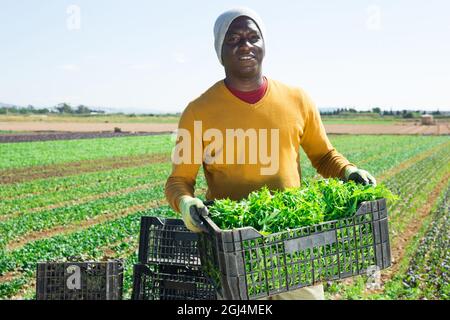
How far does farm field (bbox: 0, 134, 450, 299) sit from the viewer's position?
7.62 m

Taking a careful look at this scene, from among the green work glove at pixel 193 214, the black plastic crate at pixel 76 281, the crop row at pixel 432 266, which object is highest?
the green work glove at pixel 193 214

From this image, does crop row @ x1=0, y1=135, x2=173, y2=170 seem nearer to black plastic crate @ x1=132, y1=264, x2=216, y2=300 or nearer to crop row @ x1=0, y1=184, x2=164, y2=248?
crop row @ x1=0, y1=184, x2=164, y2=248

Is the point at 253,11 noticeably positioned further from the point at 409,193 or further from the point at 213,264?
the point at 409,193

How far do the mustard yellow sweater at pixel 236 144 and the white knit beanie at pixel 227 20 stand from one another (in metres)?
0.29

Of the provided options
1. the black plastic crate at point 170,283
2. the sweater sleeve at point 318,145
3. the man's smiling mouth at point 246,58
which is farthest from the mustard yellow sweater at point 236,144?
the black plastic crate at point 170,283

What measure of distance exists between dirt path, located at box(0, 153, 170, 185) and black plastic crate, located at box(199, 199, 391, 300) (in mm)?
16814

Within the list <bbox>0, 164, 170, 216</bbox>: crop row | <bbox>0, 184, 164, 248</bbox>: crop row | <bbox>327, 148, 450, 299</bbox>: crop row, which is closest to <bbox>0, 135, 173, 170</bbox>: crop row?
<bbox>0, 164, 170, 216</bbox>: crop row

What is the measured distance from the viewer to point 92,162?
25.2 meters

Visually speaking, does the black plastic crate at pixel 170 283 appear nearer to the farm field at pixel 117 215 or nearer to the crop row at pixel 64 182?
the farm field at pixel 117 215

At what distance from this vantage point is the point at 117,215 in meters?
12.5

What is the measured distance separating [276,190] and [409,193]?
42.9ft

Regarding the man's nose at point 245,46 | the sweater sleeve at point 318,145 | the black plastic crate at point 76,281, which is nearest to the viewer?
the man's nose at point 245,46

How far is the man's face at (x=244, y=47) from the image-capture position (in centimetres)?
336

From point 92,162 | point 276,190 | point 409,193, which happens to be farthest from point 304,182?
point 92,162
